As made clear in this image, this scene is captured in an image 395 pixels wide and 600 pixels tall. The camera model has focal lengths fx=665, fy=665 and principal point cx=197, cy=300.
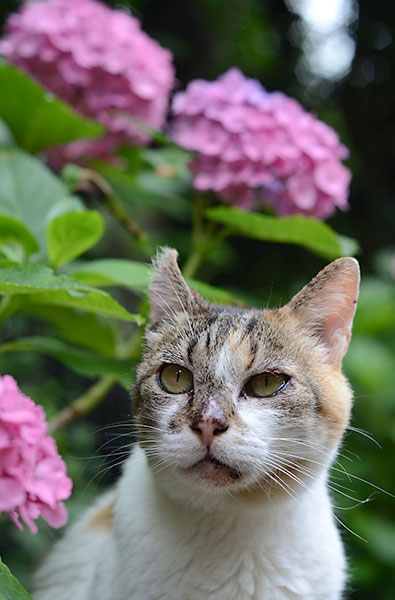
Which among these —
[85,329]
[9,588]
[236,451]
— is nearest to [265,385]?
[236,451]

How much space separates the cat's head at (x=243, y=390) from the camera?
108 centimetres

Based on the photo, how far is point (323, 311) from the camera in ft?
4.10

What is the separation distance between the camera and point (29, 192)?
Answer: 1.53 m

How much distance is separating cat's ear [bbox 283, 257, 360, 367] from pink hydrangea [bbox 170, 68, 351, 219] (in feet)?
1.49

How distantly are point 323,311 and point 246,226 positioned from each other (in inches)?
14.1

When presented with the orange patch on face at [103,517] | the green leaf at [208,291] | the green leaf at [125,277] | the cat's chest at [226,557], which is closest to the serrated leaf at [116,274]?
the green leaf at [125,277]

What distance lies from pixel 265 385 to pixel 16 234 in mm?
559

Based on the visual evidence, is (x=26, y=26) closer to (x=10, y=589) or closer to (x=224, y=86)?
(x=224, y=86)

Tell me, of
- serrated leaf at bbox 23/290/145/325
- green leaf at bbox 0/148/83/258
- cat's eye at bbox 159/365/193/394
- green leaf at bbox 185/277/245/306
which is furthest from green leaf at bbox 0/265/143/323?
green leaf at bbox 0/148/83/258

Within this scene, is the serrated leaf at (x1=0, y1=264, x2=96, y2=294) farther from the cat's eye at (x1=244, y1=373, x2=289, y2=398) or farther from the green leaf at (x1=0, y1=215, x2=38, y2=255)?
the cat's eye at (x1=244, y1=373, x2=289, y2=398)

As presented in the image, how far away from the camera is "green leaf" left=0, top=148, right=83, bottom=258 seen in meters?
1.49

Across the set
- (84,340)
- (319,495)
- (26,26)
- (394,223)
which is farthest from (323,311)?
(394,223)

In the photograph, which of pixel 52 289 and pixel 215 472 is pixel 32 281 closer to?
pixel 52 289

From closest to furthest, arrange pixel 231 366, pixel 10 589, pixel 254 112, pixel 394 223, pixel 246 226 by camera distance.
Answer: pixel 10 589, pixel 231 366, pixel 246 226, pixel 254 112, pixel 394 223
